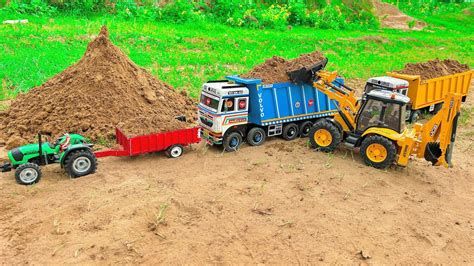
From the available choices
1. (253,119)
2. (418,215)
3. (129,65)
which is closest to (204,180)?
(253,119)

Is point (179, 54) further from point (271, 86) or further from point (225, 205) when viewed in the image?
point (225, 205)

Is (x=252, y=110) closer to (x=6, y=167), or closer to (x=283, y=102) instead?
(x=283, y=102)

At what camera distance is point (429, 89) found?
49.7 ft

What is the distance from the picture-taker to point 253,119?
1159 cm

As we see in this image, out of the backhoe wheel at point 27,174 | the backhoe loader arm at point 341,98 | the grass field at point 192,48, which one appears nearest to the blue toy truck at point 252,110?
the backhoe loader arm at point 341,98

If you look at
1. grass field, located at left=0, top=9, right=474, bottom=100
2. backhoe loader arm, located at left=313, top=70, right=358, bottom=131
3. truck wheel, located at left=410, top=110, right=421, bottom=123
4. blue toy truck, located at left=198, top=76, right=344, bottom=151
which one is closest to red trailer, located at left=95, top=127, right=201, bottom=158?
blue toy truck, located at left=198, top=76, right=344, bottom=151

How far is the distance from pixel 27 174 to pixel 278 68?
7209 millimetres

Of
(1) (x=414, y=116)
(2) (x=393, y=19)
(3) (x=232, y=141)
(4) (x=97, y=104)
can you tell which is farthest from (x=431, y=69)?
(2) (x=393, y=19)

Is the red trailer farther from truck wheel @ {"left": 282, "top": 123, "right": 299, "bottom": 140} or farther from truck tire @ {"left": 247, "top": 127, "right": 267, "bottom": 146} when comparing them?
truck wheel @ {"left": 282, "top": 123, "right": 299, "bottom": 140}

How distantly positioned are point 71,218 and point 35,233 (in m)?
0.66

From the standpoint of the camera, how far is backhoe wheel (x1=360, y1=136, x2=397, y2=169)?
10.1m

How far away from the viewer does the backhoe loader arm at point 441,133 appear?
9.45 m

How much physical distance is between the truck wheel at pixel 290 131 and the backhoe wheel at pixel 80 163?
5412 mm

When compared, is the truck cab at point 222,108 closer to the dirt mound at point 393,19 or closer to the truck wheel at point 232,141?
the truck wheel at point 232,141
